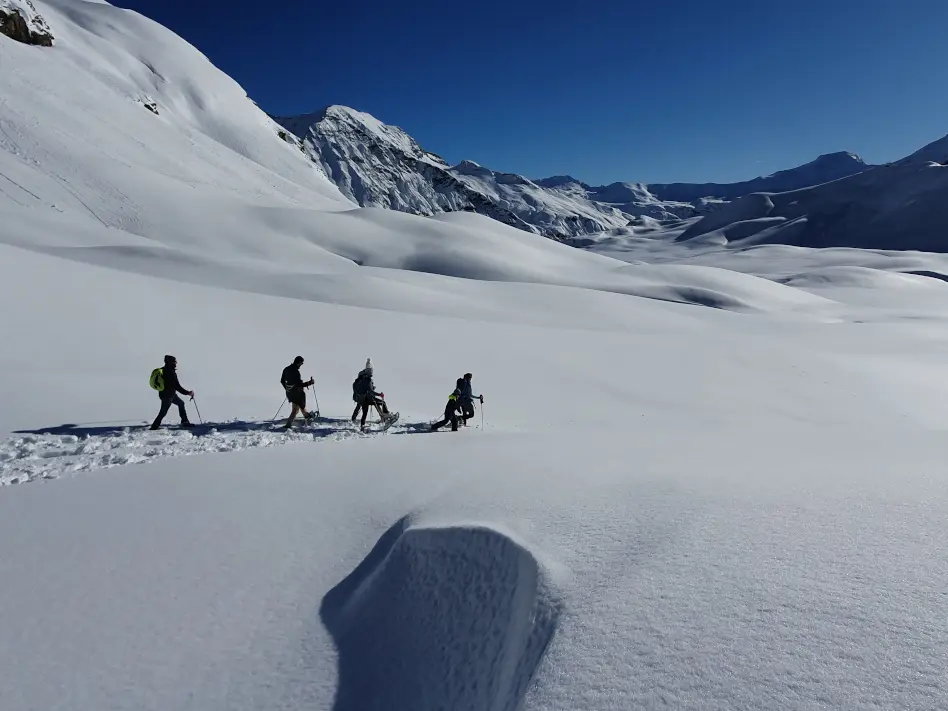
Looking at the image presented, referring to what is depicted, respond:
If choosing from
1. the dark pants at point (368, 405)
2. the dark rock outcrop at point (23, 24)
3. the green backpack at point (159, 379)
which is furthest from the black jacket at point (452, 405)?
the dark rock outcrop at point (23, 24)

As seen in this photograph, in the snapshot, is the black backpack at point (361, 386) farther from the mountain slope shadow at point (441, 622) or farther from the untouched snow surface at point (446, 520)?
the mountain slope shadow at point (441, 622)

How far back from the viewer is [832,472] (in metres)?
8.03

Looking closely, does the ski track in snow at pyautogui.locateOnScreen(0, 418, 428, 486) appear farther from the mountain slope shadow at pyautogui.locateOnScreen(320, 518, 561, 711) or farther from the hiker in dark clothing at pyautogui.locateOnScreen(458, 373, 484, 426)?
the mountain slope shadow at pyautogui.locateOnScreen(320, 518, 561, 711)

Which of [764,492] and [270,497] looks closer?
[764,492]

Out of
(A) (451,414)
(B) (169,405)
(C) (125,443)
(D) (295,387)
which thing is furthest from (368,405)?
(C) (125,443)

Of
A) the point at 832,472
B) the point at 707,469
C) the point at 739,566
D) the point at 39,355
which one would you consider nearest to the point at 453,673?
the point at 739,566

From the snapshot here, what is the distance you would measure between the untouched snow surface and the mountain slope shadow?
0.09 ft

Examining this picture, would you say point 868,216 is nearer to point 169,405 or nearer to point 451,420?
point 451,420

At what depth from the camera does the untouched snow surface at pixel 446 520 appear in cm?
411

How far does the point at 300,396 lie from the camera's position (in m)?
12.5

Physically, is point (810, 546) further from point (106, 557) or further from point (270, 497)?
point (106, 557)

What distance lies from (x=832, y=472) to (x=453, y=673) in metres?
5.80

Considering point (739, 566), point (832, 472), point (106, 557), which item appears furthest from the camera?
point (832, 472)

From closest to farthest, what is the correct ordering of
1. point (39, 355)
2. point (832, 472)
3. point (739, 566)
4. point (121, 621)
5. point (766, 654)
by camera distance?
point (766, 654) < point (739, 566) < point (121, 621) < point (832, 472) < point (39, 355)
